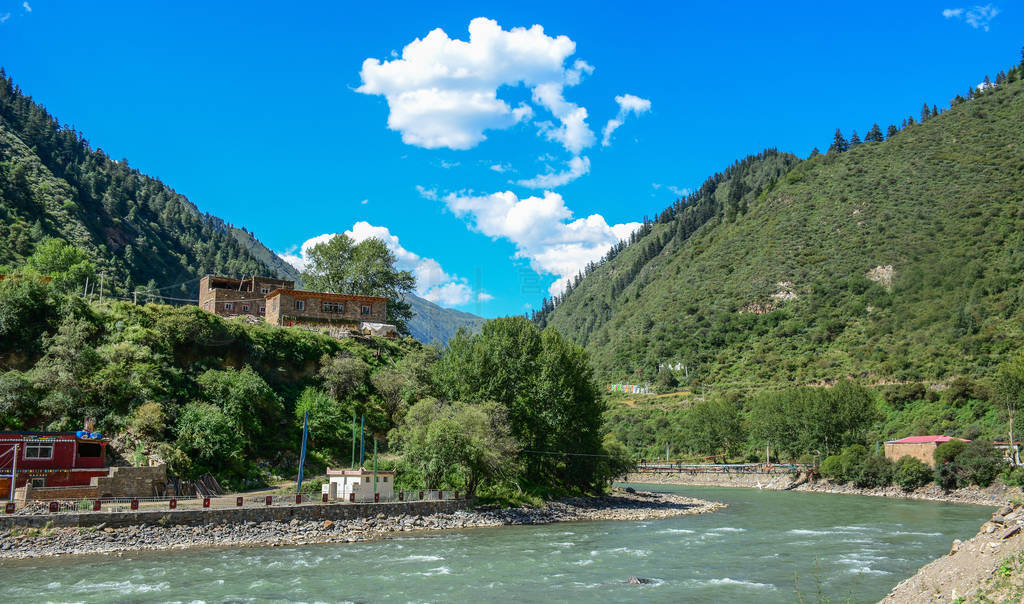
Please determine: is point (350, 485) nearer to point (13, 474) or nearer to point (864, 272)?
point (13, 474)

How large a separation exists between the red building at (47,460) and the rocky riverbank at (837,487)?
1740 inches

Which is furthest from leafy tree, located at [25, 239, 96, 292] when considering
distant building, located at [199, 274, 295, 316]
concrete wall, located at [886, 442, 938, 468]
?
concrete wall, located at [886, 442, 938, 468]

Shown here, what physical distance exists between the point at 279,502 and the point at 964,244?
101503 millimetres

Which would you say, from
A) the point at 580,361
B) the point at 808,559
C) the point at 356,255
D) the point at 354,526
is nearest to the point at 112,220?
the point at 356,255

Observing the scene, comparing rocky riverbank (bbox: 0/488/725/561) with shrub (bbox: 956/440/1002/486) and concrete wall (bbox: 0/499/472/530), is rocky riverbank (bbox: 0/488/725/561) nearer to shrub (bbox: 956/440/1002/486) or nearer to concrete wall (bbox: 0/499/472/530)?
concrete wall (bbox: 0/499/472/530)

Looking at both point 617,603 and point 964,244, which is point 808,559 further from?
point 964,244

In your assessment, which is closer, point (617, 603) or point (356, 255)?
point (617, 603)

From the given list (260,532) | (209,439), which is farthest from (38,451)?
(260,532)

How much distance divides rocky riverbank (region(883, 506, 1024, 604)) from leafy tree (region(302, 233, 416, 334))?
6116 centimetres

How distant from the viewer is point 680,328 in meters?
137

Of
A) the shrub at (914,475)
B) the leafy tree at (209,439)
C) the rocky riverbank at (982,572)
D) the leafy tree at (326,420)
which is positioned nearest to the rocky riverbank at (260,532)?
the leafy tree at (209,439)

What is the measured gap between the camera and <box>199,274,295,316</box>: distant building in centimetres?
7000

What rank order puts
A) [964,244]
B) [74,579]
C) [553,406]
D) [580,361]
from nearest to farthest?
[74,579] < [553,406] < [580,361] < [964,244]

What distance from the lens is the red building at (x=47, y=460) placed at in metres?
32.2
